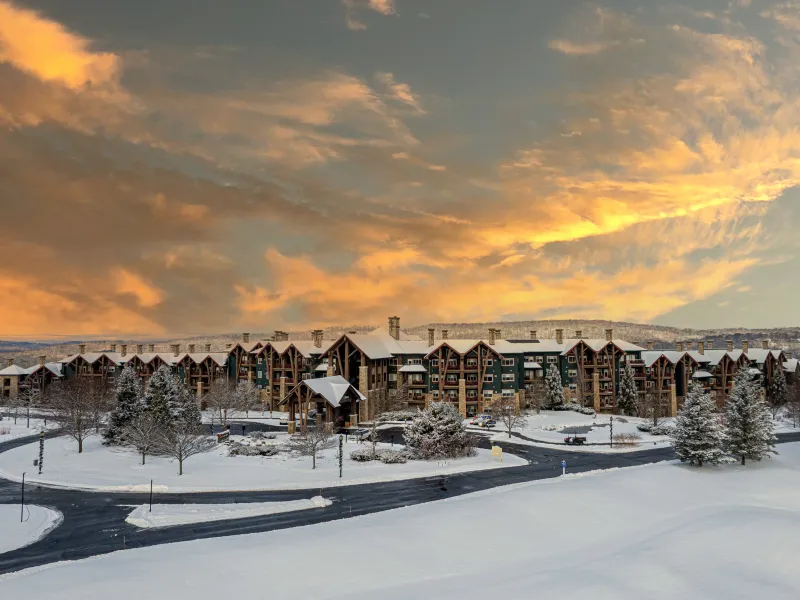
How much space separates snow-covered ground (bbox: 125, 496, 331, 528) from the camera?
134 feet

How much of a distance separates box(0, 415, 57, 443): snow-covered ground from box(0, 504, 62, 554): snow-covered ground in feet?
131

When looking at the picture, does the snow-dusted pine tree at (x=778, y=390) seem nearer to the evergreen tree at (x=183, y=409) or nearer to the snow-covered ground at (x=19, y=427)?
the evergreen tree at (x=183, y=409)

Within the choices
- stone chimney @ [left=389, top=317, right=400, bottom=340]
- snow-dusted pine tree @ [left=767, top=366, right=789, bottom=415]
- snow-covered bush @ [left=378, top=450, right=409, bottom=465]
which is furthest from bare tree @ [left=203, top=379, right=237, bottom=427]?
snow-dusted pine tree @ [left=767, top=366, right=789, bottom=415]

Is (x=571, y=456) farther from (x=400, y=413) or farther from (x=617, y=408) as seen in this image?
(x=617, y=408)

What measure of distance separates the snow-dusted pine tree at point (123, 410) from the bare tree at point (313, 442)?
18.9 meters

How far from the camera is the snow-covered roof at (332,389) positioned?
77.9 m

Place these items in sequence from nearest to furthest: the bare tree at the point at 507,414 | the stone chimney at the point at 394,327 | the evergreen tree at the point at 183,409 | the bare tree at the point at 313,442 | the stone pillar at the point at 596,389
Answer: the bare tree at the point at 313,442 → the evergreen tree at the point at 183,409 → the bare tree at the point at 507,414 → the stone pillar at the point at 596,389 → the stone chimney at the point at 394,327

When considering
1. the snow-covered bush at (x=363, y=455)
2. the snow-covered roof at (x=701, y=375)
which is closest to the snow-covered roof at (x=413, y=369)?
the snow-covered bush at (x=363, y=455)

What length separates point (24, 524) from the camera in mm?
40375

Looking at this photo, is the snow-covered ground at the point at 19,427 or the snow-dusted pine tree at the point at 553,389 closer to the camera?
the snow-covered ground at the point at 19,427

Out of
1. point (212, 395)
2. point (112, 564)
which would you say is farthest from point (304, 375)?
point (112, 564)

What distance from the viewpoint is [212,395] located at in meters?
95.2

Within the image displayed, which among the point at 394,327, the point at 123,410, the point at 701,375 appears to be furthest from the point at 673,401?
the point at 123,410

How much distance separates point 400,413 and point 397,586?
6005cm
